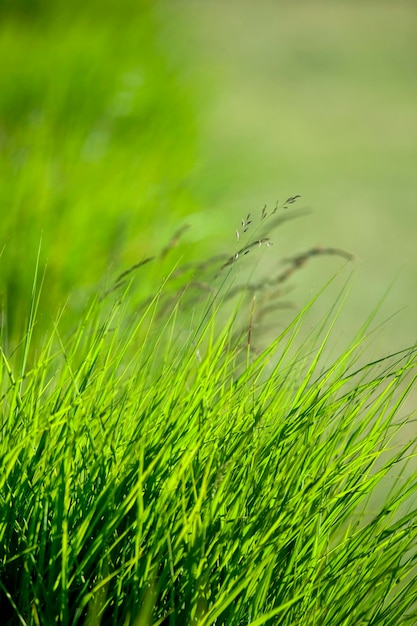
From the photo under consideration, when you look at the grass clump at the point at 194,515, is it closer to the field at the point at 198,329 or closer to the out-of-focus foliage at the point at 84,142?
the field at the point at 198,329

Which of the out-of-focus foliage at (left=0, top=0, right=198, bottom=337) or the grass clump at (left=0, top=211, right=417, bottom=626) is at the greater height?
the out-of-focus foliage at (left=0, top=0, right=198, bottom=337)

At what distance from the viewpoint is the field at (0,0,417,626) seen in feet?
2.24

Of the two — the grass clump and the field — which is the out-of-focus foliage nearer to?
the field

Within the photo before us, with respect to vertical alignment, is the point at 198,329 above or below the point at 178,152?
below

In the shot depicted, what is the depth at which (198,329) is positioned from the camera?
2.41 feet

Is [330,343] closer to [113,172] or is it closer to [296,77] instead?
[113,172]

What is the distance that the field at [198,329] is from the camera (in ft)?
2.24

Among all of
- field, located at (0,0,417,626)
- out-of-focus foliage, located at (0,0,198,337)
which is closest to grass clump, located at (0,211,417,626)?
field, located at (0,0,417,626)

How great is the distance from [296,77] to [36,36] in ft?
4.38

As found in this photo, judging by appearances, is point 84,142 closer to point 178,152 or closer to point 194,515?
point 178,152

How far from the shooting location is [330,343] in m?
1.68

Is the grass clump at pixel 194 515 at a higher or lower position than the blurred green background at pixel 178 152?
lower

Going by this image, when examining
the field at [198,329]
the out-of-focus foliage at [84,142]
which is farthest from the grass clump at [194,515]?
the out-of-focus foliage at [84,142]

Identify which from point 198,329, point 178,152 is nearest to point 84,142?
point 178,152
